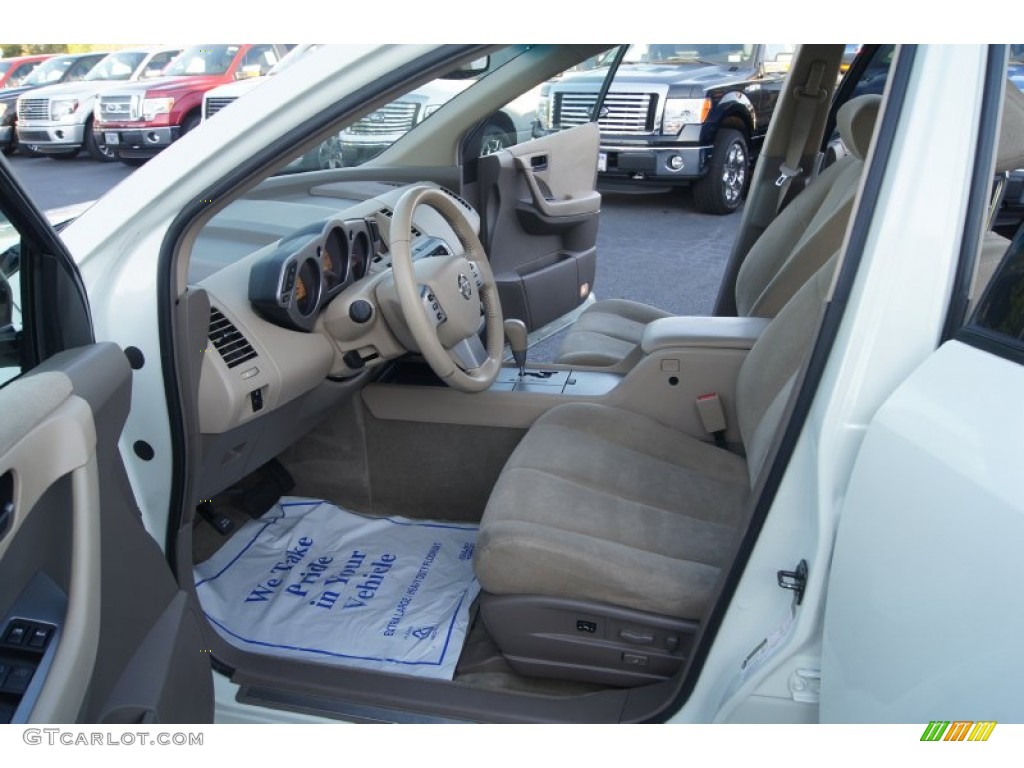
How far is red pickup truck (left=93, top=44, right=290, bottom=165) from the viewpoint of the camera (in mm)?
8641

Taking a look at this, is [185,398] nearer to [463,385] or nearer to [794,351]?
[463,385]

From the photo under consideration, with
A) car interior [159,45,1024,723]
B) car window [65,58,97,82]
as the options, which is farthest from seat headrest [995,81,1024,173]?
car window [65,58,97,82]

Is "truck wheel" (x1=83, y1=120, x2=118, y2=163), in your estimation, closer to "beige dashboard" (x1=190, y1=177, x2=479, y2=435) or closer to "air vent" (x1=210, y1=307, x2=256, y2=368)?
"beige dashboard" (x1=190, y1=177, x2=479, y2=435)

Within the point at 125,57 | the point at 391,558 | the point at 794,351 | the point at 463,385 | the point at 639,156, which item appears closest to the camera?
the point at 794,351

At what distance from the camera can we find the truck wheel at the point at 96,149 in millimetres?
9305

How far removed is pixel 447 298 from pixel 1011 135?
121cm

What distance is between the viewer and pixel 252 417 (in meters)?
1.70

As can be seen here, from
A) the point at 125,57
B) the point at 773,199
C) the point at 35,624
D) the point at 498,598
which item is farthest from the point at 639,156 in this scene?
the point at 125,57

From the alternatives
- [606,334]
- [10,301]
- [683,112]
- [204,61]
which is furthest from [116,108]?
[10,301]

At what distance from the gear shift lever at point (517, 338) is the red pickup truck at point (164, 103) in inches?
285

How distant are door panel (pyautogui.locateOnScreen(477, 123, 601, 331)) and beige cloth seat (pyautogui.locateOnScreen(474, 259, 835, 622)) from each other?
63.2 inches

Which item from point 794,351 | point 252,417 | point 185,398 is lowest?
point 252,417
